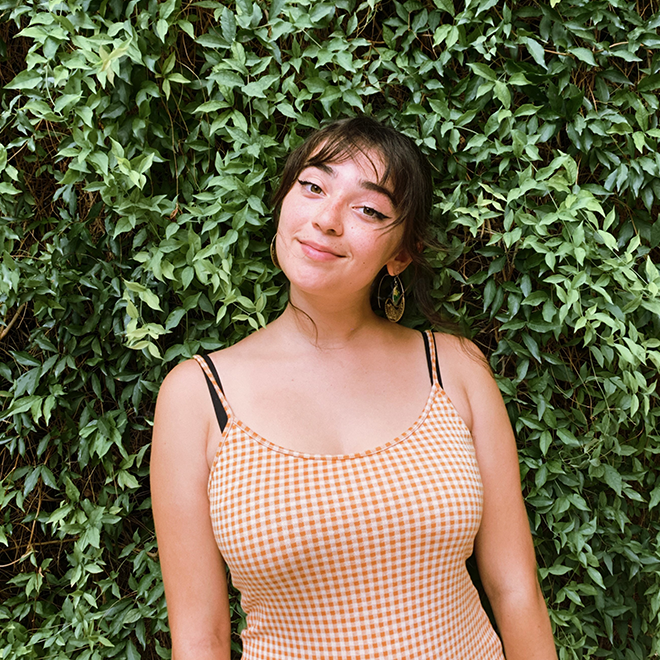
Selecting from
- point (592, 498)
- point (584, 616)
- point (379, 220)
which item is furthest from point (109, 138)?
point (584, 616)

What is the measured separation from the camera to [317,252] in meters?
1.32

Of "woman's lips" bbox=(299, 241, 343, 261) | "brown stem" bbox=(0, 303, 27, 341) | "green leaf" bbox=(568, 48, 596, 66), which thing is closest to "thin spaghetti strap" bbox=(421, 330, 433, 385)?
"woman's lips" bbox=(299, 241, 343, 261)

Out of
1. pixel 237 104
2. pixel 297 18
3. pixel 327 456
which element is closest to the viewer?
pixel 327 456

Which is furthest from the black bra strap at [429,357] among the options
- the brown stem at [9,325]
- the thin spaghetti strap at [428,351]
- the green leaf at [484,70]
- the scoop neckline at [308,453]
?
the brown stem at [9,325]

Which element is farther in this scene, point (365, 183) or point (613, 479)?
point (613, 479)

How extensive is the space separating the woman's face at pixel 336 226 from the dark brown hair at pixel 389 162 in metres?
0.02

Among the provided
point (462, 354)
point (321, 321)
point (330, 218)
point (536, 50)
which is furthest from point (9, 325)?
point (536, 50)

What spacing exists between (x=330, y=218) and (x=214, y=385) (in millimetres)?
452

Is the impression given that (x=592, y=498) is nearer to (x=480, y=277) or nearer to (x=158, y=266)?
(x=480, y=277)

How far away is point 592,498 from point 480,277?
68 centimetres

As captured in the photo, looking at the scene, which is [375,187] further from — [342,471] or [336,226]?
[342,471]

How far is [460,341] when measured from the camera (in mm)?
1595

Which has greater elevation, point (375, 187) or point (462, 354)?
point (375, 187)

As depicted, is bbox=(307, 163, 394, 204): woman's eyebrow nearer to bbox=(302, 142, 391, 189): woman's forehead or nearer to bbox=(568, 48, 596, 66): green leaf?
bbox=(302, 142, 391, 189): woman's forehead
